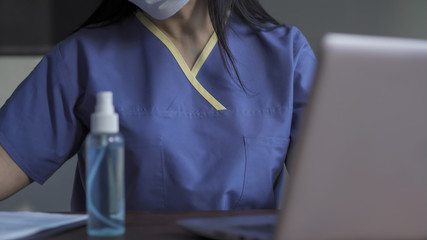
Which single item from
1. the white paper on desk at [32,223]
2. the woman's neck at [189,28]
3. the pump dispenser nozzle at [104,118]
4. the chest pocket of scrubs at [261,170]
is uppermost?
the woman's neck at [189,28]

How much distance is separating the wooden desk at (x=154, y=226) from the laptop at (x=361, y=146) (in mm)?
214

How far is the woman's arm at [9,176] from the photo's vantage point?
1033 mm

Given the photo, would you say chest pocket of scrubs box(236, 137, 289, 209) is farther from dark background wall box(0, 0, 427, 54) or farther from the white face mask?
dark background wall box(0, 0, 427, 54)

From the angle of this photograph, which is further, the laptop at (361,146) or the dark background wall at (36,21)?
the dark background wall at (36,21)

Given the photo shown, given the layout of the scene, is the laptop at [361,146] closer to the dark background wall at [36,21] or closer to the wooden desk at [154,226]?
the wooden desk at [154,226]

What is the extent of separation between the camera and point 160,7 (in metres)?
1.12

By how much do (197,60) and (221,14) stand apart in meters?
0.11

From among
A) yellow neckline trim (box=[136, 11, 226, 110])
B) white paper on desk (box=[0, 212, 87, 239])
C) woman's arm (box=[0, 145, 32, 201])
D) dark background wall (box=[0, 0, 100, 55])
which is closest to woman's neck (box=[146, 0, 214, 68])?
yellow neckline trim (box=[136, 11, 226, 110])

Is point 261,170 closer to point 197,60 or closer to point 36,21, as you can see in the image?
point 197,60

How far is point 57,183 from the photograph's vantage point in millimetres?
2000

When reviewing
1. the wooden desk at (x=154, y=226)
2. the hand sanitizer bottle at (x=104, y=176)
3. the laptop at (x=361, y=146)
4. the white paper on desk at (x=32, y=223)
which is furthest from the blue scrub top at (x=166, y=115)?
the laptop at (x=361, y=146)

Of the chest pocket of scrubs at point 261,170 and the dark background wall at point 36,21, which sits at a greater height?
the dark background wall at point 36,21

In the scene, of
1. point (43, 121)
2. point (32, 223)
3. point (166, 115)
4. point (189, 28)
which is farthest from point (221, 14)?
point (32, 223)

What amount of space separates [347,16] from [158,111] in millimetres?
1206
